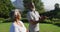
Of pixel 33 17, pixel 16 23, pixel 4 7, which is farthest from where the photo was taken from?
pixel 4 7

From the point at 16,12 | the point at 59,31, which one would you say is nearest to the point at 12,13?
the point at 16,12

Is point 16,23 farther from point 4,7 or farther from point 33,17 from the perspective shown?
point 4,7

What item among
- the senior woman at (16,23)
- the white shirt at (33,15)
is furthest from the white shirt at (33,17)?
the senior woman at (16,23)

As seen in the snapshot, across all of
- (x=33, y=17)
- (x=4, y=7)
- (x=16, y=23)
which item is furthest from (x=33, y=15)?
(x=4, y=7)

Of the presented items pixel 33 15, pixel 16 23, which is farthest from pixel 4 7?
pixel 16 23

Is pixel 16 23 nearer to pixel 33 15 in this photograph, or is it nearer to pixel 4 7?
pixel 33 15

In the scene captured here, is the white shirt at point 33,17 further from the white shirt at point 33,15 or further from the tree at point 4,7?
the tree at point 4,7

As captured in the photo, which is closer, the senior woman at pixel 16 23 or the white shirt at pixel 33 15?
the senior woman at pixel 16 23

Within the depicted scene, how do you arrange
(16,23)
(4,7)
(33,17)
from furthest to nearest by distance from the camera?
(4,7) < (33,17) < (16,23)

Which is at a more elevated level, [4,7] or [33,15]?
[33,15]

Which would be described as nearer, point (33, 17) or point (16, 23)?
point (16, 23)

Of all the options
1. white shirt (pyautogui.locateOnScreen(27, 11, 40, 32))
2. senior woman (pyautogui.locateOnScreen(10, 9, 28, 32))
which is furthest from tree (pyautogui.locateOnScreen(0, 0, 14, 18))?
senior woman (pyautogui.locateOnScreen(10, 9, 28, 32))

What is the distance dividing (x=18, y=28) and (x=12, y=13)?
231mm

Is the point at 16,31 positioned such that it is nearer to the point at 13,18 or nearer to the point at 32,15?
the point at 13,18
